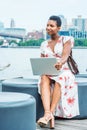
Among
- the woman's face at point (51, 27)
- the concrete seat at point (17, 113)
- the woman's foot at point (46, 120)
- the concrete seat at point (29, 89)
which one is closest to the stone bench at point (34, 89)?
the concrete seat at point (29, 89)

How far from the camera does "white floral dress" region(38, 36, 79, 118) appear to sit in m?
4.42

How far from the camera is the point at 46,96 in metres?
4.26

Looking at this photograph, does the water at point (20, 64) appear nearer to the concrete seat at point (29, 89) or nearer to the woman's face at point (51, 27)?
the concrete seat at point (29, 89)

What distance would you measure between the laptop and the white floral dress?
0.09 metres

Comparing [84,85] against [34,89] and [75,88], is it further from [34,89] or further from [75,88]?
[34,89]

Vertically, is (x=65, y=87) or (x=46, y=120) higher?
(x=65, y=87)

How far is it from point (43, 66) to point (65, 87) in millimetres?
371

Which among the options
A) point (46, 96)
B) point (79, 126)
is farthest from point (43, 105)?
point (79, 126)

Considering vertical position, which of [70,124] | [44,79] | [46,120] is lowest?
[70,124]

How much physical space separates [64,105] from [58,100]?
0.21m

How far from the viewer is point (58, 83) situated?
4.36 meters

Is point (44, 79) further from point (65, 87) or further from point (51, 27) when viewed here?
point (51, 27)

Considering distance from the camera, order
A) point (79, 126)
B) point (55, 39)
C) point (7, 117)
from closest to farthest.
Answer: point (7, 117), point (79, 126), point (55, 39)

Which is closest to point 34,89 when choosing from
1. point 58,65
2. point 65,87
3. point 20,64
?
point 65,87
